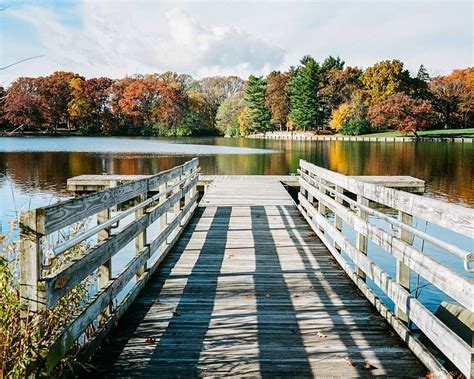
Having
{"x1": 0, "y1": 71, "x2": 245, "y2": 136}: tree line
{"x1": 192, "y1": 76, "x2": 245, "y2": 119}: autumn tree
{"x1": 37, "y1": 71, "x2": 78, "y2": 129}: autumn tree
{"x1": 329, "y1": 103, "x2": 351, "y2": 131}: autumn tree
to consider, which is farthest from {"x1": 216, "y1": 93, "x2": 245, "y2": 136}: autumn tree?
{"x1": 37, "y1": 71, "x2": 78, "y2": 129}: autumn tree

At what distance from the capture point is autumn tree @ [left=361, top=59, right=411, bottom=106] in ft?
205

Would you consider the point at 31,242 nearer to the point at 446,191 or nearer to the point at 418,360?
the point at 418,360

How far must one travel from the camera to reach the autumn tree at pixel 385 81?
62.4 m

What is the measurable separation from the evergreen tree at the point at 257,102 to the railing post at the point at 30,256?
2855 inches

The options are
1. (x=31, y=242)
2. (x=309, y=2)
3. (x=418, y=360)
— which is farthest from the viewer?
(x=309, y=2)

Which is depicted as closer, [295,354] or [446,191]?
[295,354]

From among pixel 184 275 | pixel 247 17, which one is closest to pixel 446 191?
pixel 247 17

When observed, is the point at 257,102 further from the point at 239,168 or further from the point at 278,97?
the point at 239,168

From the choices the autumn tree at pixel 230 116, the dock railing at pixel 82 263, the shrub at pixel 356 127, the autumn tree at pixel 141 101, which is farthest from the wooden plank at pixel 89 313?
the autumn tree at pixel 230 116

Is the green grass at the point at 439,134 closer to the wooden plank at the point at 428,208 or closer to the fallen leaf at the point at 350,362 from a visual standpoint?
the wooden plank at the point at 428,208

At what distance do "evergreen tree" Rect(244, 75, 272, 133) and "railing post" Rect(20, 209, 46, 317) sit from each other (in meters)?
72.5

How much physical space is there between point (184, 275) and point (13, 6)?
132 inches

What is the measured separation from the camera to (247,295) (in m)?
4.60

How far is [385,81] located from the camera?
209ft
